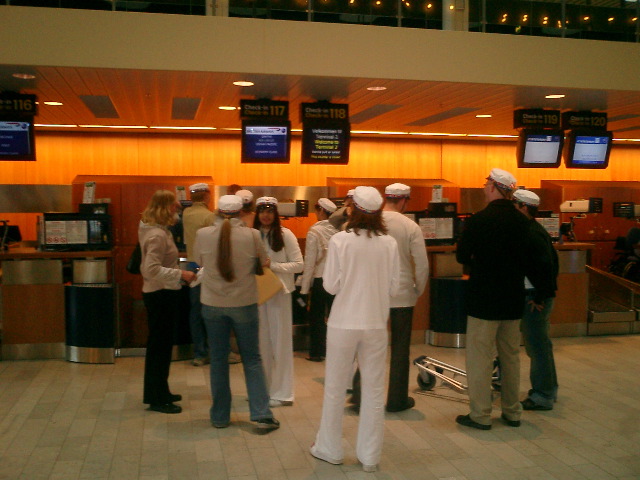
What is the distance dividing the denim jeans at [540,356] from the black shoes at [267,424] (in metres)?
2.16

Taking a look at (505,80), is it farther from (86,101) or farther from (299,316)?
(86,101)

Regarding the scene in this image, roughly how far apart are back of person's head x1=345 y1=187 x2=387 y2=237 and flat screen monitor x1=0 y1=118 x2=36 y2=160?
5184 mm

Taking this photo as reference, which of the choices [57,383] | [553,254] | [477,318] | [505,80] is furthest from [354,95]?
[57,383]

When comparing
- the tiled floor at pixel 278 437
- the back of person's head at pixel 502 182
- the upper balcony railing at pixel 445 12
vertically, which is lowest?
the tiled floor at pixel 278 437

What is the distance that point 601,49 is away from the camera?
25.0 feet

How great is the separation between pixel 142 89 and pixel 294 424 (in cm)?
425

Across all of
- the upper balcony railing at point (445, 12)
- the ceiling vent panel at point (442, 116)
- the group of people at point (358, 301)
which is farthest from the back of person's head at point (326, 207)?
the ceiling vent panel at point (442, 116)

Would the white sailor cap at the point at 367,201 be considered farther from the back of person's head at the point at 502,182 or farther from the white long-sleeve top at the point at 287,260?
the white long-sleeve top at the point at 287,260

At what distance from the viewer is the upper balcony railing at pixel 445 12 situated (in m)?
7.27

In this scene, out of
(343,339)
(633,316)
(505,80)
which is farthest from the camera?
(633,316)

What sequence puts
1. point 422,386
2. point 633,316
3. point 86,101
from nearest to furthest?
1. point 422,386
2. point 86,101
3. point 633,316

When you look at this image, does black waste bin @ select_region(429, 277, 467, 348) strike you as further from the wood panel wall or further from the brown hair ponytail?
the wood panel wall

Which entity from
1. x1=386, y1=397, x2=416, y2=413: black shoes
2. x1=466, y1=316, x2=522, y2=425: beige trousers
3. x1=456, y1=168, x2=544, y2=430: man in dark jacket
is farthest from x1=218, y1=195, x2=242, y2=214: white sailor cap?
x1=386, y1=397, x2=416, y2=413: black shoes

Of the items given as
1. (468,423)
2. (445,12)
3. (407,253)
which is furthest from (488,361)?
(445,12)
